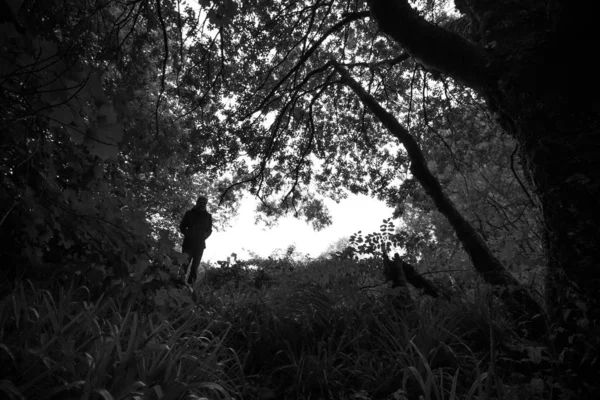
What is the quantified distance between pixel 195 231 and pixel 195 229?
0.14 feet

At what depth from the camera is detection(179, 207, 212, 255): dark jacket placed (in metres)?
6.12

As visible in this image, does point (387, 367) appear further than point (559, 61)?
Yes

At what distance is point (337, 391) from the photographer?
2.39 metres

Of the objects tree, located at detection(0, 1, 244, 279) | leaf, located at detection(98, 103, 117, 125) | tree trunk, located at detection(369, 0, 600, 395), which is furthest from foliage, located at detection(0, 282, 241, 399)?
tree trunk, located at detection(369, 0, 600, 395)

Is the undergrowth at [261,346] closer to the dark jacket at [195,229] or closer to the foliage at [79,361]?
the foliage at [79,361]

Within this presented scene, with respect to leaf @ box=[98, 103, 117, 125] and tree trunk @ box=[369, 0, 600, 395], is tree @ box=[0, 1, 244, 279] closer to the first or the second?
leaf @ box=[98, 103, 117, 125]

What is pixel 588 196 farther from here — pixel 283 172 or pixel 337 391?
pixel 283 172

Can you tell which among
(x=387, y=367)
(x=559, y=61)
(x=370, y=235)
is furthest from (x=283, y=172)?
(x=559, y=61)

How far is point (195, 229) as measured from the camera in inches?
244

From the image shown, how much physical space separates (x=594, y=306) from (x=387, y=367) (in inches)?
56.0

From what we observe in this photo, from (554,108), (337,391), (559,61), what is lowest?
(337,391)

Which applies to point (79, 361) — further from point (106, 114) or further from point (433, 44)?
point (433, 44)

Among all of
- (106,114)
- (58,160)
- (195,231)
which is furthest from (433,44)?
(195,231)

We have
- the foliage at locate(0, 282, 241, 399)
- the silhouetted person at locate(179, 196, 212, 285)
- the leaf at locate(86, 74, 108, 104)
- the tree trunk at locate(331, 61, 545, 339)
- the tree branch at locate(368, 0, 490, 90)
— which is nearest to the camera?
the foliage at locate(0, 282, 241, 399)
